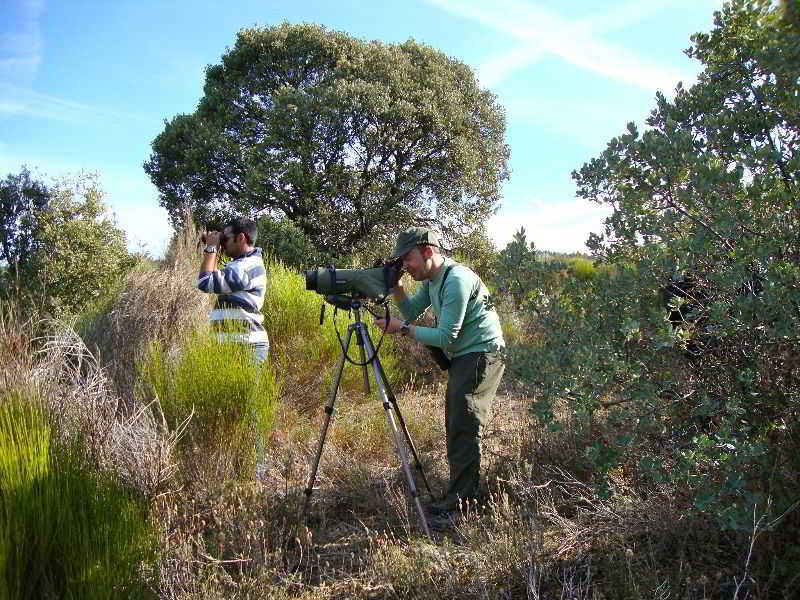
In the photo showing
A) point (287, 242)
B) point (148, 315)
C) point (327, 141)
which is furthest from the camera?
point (327, 141)

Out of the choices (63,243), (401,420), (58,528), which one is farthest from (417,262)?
(63,243)

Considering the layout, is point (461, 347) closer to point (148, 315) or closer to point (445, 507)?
point (445, 507)

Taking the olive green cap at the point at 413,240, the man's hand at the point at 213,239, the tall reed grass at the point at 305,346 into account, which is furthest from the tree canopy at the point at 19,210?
the olive green cap at the point at 413,240

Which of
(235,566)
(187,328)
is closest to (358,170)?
(187,328)

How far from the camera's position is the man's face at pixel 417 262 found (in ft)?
10.8

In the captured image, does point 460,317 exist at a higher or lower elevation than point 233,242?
lower

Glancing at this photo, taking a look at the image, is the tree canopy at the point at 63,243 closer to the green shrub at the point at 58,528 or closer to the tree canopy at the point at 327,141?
the tree canopy at the point at 327,141

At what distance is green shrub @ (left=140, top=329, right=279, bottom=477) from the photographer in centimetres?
349

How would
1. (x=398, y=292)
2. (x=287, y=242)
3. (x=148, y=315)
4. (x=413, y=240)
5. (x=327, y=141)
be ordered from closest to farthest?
(x=413, y=240) < (x=398, y=292) < (x=148, y=315) < (x=287, y=242) < (x=327, y=141)

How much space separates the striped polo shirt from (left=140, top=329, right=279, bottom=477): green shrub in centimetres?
20

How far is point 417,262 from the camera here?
3.33 metres

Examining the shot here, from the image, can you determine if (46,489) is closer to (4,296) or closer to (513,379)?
(513,379)

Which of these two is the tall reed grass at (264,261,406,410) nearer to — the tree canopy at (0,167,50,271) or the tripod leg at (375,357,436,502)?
the tripod leg at (375,357,436,502)

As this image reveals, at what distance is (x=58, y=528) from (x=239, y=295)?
74.7 inches
